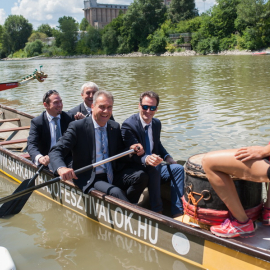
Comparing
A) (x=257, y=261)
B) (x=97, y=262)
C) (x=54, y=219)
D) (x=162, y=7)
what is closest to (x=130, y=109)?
(x=54, y=219)

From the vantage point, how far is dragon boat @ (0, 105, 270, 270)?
322 cm

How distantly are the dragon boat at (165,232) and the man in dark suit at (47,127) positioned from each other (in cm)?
34

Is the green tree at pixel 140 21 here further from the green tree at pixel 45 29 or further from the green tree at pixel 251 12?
the green tree at pixel 45 29

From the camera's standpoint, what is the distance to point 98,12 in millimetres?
131375

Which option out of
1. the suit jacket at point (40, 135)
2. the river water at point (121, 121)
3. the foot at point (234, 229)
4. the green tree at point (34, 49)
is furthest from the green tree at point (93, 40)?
the foot at point (234, 229)

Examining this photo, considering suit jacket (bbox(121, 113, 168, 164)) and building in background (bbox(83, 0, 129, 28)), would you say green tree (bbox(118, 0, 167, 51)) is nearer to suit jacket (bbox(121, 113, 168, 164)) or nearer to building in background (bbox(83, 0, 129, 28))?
building in background (bbox(83, 0, 129, 28))

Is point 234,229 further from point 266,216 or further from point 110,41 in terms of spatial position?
point 110,41

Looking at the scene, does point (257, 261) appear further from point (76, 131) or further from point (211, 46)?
point (211, 46)

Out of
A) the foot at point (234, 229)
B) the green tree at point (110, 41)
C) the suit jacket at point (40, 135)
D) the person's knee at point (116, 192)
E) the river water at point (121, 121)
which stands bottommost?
the river water at point (121, 121)

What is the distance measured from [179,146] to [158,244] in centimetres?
471

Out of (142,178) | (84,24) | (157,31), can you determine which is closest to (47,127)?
(142,178)

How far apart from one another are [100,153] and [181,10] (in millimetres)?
83302

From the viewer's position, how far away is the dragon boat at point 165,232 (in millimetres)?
3217

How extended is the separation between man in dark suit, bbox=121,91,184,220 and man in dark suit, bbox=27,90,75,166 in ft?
4.09
